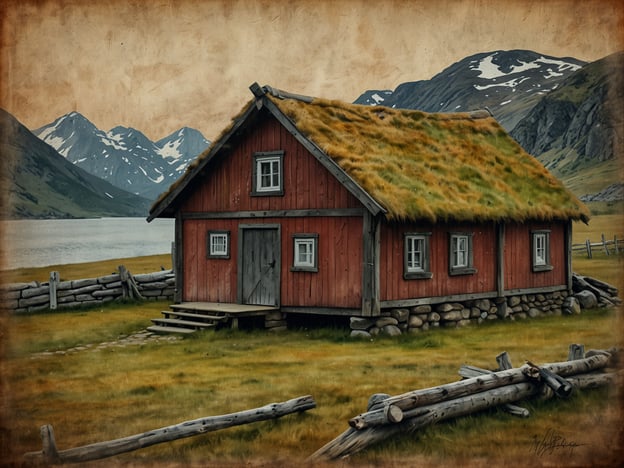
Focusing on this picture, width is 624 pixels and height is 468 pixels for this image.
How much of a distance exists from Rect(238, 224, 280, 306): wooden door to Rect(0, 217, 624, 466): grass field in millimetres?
1546

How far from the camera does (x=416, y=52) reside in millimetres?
12203

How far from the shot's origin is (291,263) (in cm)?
1945

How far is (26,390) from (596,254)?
34.6 m

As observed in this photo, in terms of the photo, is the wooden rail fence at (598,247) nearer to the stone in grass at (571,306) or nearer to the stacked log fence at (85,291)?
the stone in grass at (571,306)

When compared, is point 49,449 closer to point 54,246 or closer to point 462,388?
point 462,388

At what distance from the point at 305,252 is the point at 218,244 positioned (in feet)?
10.5

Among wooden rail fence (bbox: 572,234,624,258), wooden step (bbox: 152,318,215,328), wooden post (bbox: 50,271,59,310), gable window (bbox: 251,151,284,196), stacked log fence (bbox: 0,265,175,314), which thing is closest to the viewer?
wooden step (bbox: 152,318,215,328)

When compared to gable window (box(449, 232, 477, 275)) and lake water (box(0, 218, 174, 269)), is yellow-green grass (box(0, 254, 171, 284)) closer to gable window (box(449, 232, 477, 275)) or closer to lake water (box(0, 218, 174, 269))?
lake water (box(0, 218, 174, 269))

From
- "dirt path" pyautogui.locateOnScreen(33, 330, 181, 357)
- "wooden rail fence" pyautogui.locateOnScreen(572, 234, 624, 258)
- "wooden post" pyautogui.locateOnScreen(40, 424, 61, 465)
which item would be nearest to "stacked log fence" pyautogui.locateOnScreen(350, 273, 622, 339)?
"dirt path" pyautogui.locateOnScreen(33, 330, 181, 357)

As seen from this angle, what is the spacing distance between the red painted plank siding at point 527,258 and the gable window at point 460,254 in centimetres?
184

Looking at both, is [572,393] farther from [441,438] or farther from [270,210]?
[270,210]

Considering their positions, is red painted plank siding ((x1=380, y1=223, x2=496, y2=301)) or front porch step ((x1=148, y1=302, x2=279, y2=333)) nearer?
red painted plank siding ((x1=380, y1=223, x2=496, y2=301))

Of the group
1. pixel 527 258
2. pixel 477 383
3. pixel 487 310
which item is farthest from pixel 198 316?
pixel 477 383
